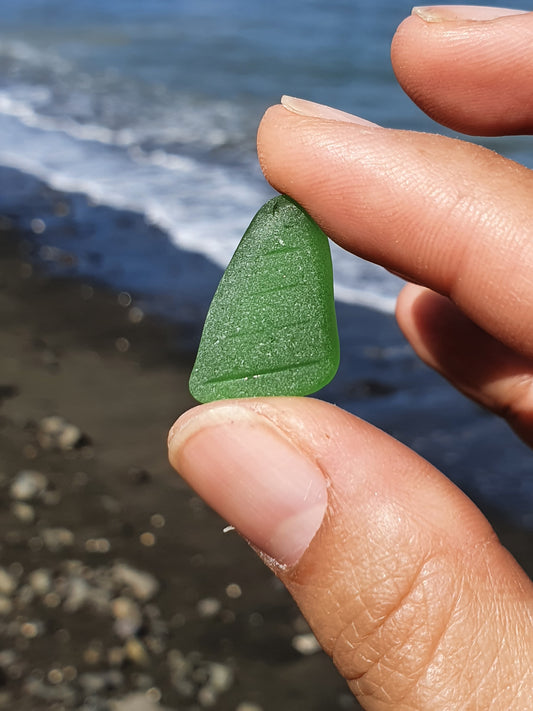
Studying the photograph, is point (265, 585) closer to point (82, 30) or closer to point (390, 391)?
point (390, 391)

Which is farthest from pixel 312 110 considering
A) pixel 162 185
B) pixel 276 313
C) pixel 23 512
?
pixel 162 185

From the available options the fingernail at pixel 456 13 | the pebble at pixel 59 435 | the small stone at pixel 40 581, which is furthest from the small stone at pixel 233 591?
the fingernail at pixel 456 13

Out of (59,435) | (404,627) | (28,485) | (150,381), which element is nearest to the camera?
(404,627)

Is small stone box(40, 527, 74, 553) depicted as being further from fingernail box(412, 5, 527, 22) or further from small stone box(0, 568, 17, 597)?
fingernail box(412, 5, 527, 22)

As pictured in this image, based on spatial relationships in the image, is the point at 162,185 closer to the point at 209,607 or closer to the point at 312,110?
the point at 209,607

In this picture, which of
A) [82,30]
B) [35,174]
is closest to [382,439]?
[35,174]

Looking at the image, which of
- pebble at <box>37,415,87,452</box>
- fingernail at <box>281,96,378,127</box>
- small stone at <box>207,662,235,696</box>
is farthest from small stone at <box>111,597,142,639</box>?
fingernail at <box>281,96,378,127</box>
